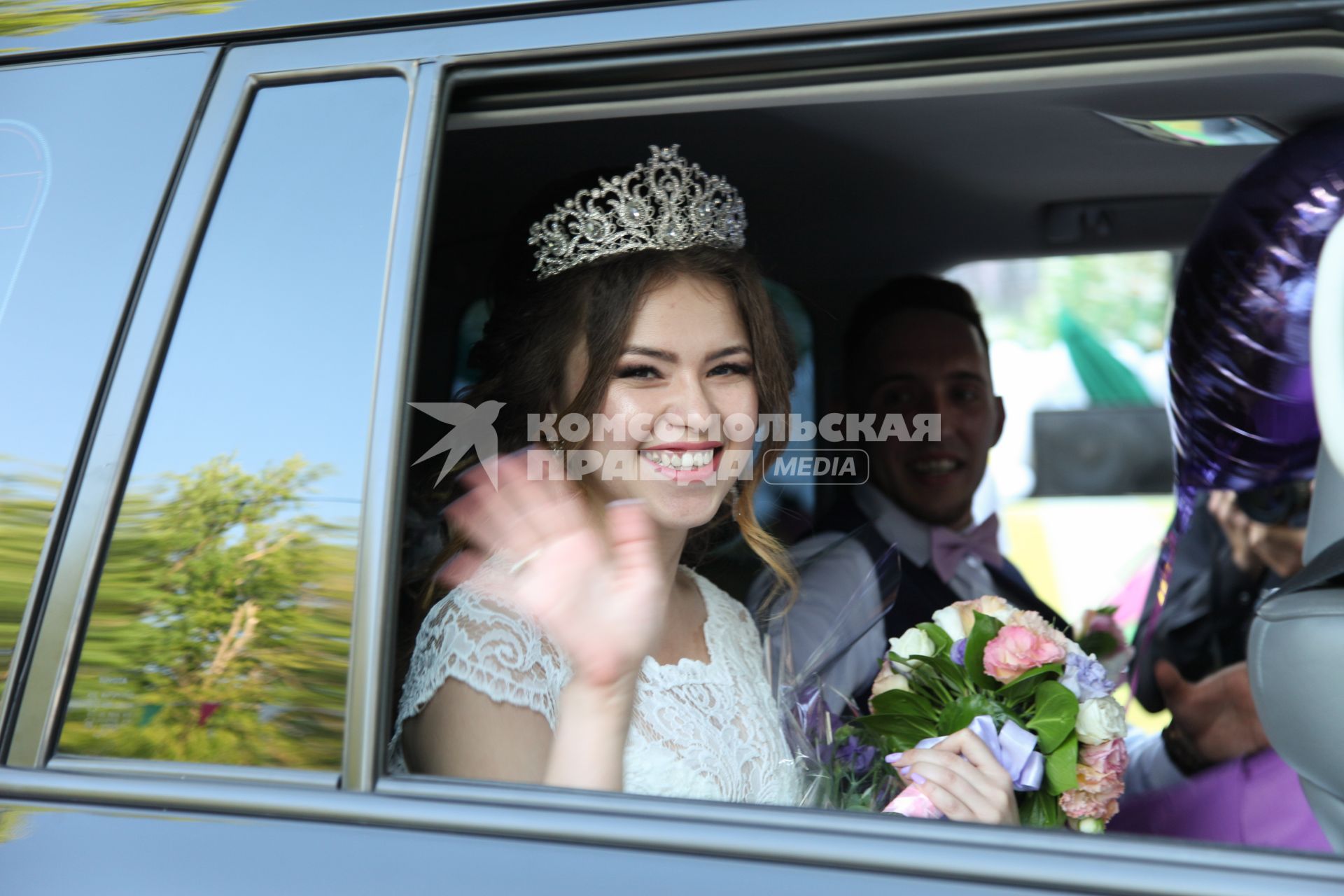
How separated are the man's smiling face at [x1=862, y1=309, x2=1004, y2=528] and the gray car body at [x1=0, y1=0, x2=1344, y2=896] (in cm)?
195

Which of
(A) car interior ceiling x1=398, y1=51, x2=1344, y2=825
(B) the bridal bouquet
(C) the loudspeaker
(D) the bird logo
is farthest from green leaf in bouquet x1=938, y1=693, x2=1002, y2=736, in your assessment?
(C) the loudspeaker

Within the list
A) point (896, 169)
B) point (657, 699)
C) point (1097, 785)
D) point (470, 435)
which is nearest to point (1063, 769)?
point (1097, 785)

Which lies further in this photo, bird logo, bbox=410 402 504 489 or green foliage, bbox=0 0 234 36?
bird logo, bbox=410 402 504 489

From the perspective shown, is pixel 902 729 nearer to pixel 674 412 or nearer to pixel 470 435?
pixel 674 412

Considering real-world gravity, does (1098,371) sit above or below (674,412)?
above

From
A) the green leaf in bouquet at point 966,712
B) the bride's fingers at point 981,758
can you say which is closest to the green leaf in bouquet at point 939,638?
the green leaf in bouquet at point 966,712

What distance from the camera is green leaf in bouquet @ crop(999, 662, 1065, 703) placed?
1.80 metres

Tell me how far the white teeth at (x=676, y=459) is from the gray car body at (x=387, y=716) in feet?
2.36

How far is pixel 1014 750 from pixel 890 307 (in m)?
1.68

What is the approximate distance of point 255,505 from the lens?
1.28 metres

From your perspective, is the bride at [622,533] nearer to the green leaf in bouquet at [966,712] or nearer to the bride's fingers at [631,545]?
the bride's fingers at [631,545]

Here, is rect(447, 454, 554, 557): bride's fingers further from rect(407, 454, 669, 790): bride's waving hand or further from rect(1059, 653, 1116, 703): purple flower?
rect(1059, 653, 1116, 703): purple flower

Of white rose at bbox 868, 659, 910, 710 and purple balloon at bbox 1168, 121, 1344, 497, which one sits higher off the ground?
purple balloon at bbox 1168, 121, 1344, 497

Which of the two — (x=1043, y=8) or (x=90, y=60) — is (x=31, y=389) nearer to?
(x=90, y=60)
